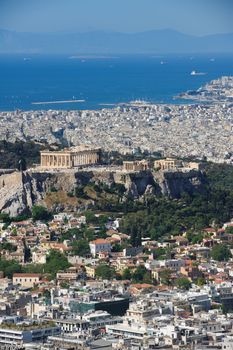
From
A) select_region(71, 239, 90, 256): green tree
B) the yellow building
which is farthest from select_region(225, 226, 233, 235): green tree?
the yellow building

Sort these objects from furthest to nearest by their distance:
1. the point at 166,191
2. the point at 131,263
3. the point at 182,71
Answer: the point at 182,71
the point at 166,191
the point at 131,263

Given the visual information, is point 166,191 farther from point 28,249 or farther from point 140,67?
point 140,67

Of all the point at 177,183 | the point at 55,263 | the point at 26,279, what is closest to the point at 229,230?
the point at 177,183

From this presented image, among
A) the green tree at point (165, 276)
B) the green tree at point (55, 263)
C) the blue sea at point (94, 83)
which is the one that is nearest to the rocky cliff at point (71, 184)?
the green tree at point (55, 263)

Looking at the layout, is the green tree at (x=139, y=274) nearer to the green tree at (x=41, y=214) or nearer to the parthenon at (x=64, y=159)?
the green tree at (x=41, y=214)

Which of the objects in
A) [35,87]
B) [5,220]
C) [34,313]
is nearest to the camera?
[34,313]

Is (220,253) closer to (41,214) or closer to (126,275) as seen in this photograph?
(126,275)

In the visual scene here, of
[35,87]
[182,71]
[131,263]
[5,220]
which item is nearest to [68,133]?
[5,220]
